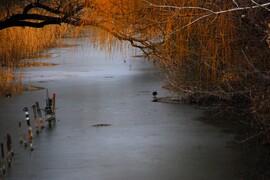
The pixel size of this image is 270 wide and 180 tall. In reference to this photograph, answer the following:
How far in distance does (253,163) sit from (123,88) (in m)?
16.2

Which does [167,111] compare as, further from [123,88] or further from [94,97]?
[123,88]

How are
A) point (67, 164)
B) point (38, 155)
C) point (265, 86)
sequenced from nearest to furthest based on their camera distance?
1. point (265, 86)
2. point (67, 164)
3. point (38, 155)

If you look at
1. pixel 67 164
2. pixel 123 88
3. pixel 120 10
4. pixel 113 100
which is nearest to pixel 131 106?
pixel 113 100

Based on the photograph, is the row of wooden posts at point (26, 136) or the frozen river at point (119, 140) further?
the row of wooden posts at point (26, 136)

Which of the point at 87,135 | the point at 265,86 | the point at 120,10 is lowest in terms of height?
the point at 87,135

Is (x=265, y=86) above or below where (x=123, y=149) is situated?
above

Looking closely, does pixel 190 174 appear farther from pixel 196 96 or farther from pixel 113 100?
pixel 113 100

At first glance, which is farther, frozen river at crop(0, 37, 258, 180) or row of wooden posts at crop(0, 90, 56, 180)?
row of wooden posts at crop(0, 90, 56, 180)

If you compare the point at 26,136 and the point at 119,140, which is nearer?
the point at 119,140

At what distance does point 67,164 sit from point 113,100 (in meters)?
11.4

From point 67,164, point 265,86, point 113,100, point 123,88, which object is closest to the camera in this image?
point 265,86

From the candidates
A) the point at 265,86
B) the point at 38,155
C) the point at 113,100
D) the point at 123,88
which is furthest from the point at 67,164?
the point at 123,88

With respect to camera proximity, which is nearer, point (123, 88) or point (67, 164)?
point (67, 164)

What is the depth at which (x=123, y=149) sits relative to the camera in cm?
1636
